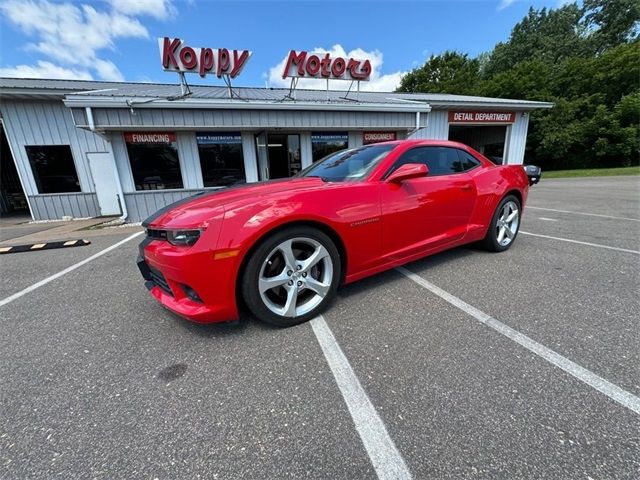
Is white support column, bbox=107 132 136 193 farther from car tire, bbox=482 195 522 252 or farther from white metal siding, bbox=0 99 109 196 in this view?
car tire, bbox=482 195 522 252

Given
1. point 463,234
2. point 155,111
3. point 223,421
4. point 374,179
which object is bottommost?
point 223,421

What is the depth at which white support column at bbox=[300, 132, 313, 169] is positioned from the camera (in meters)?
9.75

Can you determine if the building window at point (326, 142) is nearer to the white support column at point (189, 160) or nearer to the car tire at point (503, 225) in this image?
the white support column at point (189, 160)

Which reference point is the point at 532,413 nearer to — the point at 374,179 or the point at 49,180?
the point at 374,179

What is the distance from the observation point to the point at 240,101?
26.8ft

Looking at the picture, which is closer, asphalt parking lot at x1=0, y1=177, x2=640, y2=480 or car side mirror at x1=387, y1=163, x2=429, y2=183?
asphalt parking lot at x1=0, y1=177, x2=640, y2=480

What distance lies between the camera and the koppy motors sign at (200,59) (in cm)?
800

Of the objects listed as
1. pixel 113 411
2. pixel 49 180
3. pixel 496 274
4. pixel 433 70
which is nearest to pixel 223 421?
pixel 113 411

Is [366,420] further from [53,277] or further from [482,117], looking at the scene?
[482,117]

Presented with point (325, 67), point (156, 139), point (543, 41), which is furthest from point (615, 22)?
point (156, 139)

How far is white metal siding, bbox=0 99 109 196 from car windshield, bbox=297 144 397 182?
898 centimetres

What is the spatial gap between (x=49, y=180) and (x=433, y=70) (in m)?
45.0

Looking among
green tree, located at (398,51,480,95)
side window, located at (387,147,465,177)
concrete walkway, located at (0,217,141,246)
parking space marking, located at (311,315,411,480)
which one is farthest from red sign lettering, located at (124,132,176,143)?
green tree, located at (398,51,480,95)

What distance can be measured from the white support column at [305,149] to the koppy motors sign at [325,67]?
2397mm
